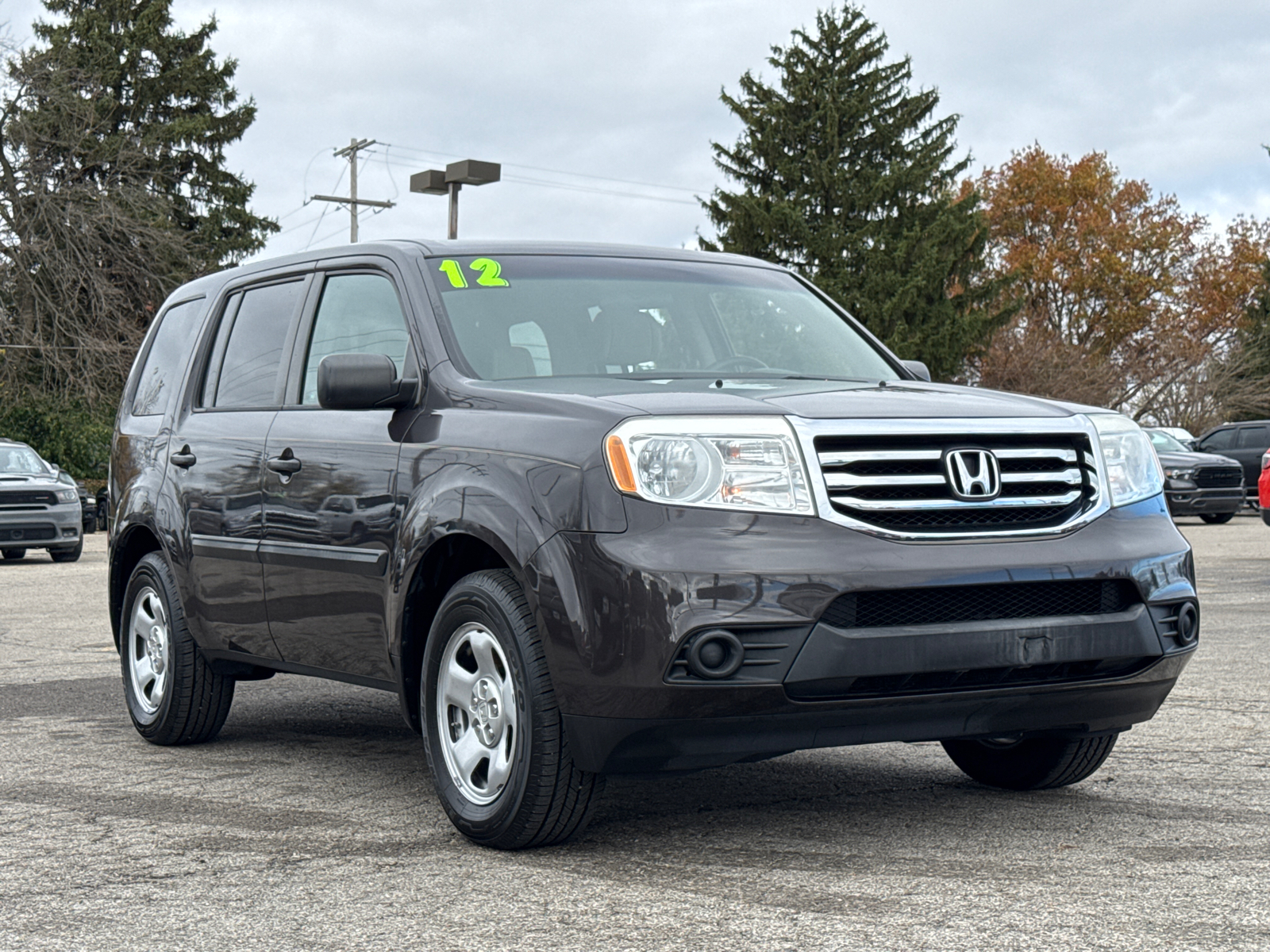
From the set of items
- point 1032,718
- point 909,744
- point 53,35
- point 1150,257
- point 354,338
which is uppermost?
point 53,35

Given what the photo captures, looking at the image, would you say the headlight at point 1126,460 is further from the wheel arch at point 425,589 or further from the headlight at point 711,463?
the wheel arch at point 425,589

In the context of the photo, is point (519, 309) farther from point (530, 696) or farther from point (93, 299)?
point (93, 299)

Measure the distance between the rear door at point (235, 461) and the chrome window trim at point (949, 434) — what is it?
2.44m

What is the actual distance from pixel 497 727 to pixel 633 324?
160cm

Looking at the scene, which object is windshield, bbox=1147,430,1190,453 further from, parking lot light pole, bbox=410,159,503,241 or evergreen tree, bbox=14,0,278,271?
evergreen tree, bbox=14,0,278,271

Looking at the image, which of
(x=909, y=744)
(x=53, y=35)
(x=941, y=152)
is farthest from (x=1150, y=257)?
(x=909, y=744)

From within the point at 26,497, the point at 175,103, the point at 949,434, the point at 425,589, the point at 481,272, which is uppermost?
the point at 175,103

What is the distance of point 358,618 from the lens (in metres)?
5.49

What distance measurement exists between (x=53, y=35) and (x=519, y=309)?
1815 inches

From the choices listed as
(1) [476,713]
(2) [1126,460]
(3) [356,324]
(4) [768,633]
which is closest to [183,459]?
(3) [356,324]

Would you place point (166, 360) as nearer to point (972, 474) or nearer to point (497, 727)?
point (497, 727)

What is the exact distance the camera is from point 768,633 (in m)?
4.29

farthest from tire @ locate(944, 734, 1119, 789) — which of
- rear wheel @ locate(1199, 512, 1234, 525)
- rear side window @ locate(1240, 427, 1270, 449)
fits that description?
rear side window @ locate(1240, 427, 1270, 449)

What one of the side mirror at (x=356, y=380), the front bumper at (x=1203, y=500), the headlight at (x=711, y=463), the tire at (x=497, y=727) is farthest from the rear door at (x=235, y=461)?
the front bumper at (x=1203, y=500)
